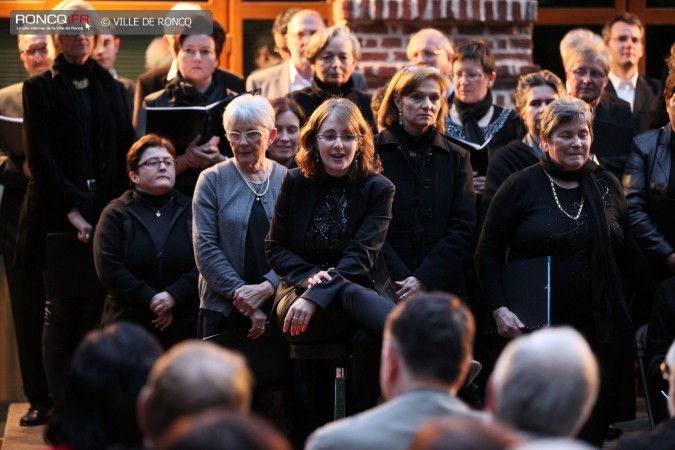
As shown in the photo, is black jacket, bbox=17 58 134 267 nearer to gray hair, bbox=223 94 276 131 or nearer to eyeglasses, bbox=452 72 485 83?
gray hair, bbox=223 94 276 131

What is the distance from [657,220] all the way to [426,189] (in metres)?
1.27

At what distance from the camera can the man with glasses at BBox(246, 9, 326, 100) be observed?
289 inches

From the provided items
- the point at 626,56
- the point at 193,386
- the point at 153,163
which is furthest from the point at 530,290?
the point at 193,386

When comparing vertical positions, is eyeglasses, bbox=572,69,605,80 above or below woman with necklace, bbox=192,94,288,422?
above

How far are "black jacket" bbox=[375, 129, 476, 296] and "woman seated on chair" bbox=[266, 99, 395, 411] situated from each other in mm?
415

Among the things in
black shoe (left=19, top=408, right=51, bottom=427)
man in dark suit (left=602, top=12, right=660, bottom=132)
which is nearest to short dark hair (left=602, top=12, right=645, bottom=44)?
man in dark suit (left=602, top=12, right=660, bottom=132)

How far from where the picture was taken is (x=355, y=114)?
5445 mm

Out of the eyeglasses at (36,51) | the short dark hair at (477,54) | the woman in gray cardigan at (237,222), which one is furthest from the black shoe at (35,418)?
the short dark hair at (477,54)

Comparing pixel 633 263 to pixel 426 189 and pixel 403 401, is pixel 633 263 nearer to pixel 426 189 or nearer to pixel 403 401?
pixel 426 189

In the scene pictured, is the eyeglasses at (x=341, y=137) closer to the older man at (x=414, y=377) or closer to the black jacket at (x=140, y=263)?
the black jacket at (x=140, y=263)

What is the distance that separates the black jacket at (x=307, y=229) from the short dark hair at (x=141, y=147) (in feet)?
3.68

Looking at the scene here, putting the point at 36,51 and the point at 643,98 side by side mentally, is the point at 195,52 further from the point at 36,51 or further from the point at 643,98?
the point at 643,98

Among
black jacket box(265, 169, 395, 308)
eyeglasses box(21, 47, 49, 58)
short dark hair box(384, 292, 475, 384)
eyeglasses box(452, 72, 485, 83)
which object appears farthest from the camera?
eyeglasses box(21, 47, 49, 58)

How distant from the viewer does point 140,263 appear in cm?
616
